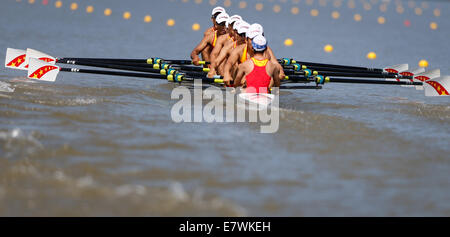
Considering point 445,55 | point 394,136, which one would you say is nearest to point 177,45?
point 445,55

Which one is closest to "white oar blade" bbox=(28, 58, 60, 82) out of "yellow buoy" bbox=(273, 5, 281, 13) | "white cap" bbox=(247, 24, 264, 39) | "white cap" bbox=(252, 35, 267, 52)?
"white cap" bbox=(247, 24, 264, 39)

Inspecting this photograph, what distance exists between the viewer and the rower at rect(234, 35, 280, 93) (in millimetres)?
9617

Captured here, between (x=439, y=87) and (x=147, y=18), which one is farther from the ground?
(x=147, y=18)

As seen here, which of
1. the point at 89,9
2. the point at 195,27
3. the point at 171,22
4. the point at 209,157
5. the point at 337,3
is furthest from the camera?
the point at 337,3

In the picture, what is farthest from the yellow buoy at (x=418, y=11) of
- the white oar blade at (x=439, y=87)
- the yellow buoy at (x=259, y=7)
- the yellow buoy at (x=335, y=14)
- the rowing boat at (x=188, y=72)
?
the white oar blade at (x=439, y=87)

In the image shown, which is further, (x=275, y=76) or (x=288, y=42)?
(x=288, y=42)

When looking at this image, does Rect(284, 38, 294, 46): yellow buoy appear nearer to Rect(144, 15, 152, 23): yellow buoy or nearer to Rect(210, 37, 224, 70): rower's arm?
Rect(144, 15, 152, 23): yellow buoy

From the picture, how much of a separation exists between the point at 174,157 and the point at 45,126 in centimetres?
194

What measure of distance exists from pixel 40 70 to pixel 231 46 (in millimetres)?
3433

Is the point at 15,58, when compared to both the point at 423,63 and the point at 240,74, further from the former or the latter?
the point at 423,63

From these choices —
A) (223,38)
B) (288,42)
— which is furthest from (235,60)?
(288,42)

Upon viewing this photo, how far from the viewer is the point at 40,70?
11086 mm

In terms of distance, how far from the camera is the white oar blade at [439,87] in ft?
37.7
